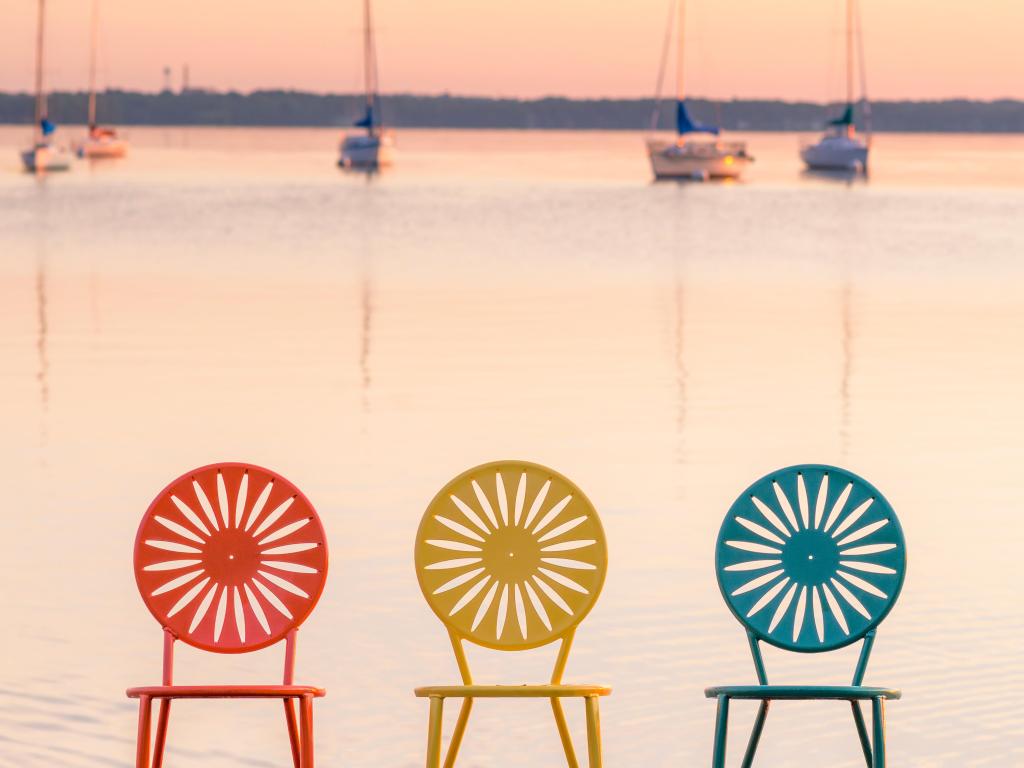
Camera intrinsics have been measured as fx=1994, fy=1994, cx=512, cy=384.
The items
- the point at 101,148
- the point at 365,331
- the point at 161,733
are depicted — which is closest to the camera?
the point at 161,733

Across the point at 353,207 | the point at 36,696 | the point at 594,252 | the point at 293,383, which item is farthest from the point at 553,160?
the point at 36,696

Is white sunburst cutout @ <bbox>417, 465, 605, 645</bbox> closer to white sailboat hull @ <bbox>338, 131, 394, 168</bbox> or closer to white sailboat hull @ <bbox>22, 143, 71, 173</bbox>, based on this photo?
white sailboat hull @ <bbox>22, 143, 71, 173</bbox>

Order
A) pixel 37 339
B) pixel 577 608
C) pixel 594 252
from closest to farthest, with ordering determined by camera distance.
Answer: pixel 577 608
pixel 37 339
pixel 594 252

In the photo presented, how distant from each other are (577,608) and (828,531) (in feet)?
1.55

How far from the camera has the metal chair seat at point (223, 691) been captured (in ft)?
10.6

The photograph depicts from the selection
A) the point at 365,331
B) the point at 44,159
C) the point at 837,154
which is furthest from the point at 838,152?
the point at 365,331

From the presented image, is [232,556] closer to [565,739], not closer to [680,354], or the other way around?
[565,739]

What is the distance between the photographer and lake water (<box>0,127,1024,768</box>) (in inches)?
185

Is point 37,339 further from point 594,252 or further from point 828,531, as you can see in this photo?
point 594,252

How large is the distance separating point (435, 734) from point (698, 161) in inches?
2330

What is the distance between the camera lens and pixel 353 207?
42219 millimetres

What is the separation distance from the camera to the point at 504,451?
8531mm

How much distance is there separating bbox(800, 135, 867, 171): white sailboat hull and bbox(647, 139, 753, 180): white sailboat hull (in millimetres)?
5195

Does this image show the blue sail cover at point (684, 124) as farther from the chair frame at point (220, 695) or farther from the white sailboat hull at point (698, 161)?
the chair frame at point (220, 695)
